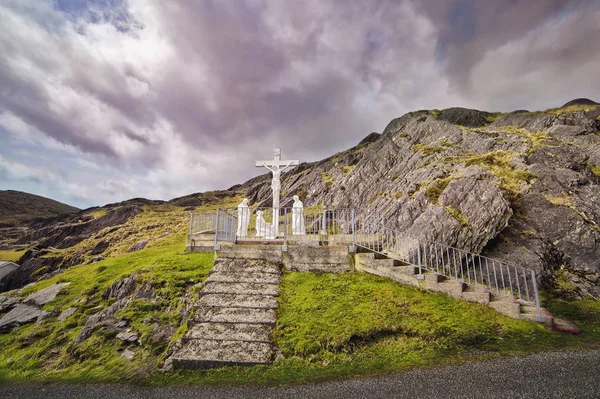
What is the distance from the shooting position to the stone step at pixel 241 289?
932cm

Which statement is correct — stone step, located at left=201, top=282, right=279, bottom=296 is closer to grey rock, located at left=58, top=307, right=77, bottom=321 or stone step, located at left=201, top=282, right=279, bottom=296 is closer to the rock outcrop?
grey rock, located at left=58, top=307, right=77, bottom=321

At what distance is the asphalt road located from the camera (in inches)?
214

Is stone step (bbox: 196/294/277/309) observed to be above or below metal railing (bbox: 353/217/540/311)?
below

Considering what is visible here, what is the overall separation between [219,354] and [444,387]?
16.5 feet

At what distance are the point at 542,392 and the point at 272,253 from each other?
8474mm

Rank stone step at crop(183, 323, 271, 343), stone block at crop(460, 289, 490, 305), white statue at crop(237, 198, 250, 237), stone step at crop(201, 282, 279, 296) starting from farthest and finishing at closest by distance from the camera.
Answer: white statue at crop(237, 198, 250, 237) → stone step at crop(201, 282, 279, 296) → stone block at crop(460, 289, 490, 305) → stone step at crop(183, 323, 271, 343)

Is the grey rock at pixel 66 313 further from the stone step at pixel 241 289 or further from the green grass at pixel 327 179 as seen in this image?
the green grass at pixel 327 179

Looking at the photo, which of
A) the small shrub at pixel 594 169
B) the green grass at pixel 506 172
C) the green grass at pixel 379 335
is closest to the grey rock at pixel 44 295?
the green grass at pixel 379 335

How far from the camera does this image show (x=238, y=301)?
8859 millimetres

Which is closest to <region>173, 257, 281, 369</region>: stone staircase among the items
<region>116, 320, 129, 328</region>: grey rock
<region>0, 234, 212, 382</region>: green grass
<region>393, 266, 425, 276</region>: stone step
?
<region>0, 234, 212, 382</region>: green grass

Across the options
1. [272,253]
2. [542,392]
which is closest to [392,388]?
[542,392]

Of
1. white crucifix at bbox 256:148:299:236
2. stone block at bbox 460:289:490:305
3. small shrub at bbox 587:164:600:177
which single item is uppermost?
small shrub at bbox 587:164:600:177

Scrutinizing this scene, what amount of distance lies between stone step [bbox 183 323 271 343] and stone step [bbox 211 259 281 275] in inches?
107

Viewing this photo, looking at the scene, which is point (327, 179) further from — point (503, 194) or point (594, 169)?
point (503, 194)
